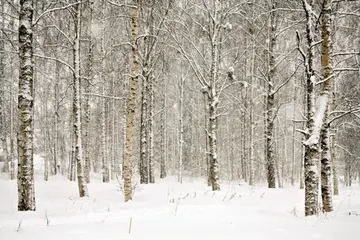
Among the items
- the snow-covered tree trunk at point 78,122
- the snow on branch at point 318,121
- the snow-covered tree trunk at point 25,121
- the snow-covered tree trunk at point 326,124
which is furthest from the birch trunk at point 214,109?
the snow-covered tree trunk at point 25,121

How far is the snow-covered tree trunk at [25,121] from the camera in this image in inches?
248

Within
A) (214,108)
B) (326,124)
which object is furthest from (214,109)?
(326,124)

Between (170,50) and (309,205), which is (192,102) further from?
(309,205)

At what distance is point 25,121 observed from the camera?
632 centimetres

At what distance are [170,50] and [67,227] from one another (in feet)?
54.7

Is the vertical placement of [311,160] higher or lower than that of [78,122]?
lower

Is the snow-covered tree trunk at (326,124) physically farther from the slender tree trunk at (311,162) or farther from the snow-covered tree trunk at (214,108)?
the snow-covered tree trunk at (214,108)

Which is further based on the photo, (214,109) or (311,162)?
(214,109)

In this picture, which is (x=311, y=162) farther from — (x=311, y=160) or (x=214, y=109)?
(x=214, y=109)

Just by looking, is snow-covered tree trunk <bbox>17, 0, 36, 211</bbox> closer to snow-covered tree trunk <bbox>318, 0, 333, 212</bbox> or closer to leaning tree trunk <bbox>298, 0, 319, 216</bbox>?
leaning tree trunk <bbox>298, 0, 319, 216</bbox>

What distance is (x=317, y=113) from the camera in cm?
588

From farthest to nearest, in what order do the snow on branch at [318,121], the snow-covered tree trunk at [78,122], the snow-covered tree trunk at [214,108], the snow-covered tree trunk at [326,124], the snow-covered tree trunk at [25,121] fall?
the snow-covered tree trunk at [214,108]
the snow-covered tree trunk at [78,122]
the snow-covered tree trunk at [326,124]
the snow-covered tree trunk at [25,121]
the snow on branch at [318,121]

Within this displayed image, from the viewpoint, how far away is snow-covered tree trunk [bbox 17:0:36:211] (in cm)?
629

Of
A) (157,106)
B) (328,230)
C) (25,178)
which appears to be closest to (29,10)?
(25,178)
